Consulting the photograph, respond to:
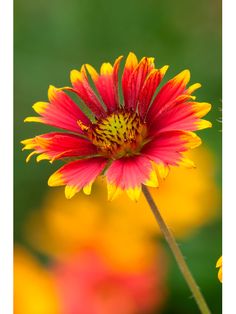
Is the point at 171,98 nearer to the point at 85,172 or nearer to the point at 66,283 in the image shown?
the point at 85,172

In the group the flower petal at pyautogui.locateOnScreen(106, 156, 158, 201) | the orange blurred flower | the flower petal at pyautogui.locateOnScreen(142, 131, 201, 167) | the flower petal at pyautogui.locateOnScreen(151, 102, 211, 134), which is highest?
the flower petal at pyautogui.locateOnScreen(151, 102, 211, 134)

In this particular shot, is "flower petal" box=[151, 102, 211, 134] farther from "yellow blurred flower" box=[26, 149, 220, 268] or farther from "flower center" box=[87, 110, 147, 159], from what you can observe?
"yellow blurred flower" box=[26, 149, 220, 268]

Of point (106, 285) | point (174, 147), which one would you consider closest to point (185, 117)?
point (174, 147)

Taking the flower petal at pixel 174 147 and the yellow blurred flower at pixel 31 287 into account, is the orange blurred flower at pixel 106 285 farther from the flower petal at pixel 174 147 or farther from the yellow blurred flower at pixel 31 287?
the flower petal at pixel 174 147

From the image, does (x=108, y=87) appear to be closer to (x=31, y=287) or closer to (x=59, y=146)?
→ (x=59, y=146)

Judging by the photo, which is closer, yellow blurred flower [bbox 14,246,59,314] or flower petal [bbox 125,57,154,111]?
flower petal [bbox 125,57,154,111]

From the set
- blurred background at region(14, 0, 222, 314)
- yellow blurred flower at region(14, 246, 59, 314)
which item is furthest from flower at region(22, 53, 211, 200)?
yellow blurred flower at region(14, 246, 59, 314)
